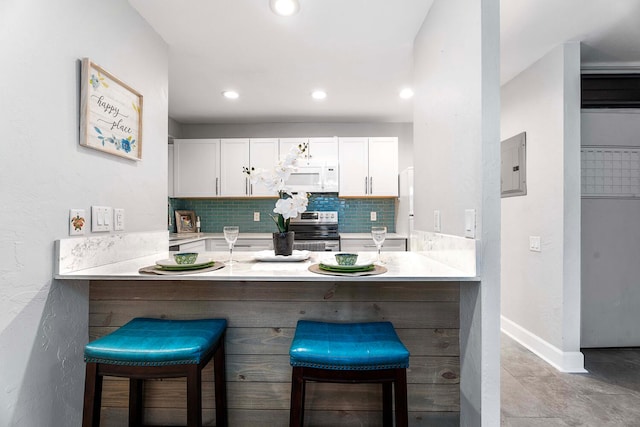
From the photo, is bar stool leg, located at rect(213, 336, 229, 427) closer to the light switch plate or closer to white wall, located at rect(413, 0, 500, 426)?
white wall, located at rect(413, 0, 500, 426)

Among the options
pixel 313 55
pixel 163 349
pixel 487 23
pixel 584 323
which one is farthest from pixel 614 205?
pixel 163 349

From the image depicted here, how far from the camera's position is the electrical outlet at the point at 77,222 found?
1376mm

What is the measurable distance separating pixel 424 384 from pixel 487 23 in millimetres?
1577

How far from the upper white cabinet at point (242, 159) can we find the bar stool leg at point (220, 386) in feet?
9.09

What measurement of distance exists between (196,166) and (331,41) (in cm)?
254

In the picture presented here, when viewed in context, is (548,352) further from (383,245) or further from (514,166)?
(383,245)

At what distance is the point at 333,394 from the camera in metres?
1.51

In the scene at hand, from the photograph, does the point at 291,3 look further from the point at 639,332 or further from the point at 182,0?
the point at 639,332

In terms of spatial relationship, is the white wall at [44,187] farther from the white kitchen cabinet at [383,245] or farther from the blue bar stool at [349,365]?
the white kitchen cabinet at [383,245]

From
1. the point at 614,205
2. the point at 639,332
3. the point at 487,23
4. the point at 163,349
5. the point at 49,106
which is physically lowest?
the point at 639,332

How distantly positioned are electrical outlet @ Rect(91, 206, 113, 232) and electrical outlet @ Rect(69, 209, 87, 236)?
1.8 inches

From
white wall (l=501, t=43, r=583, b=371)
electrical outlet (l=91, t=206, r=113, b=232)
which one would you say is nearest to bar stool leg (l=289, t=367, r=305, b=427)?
electrical outlet (l=91, t=206, r=113, b=232)

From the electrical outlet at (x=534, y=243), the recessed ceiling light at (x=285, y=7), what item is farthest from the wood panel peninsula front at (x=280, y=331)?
the electrical outlet at (x=534, y=243)

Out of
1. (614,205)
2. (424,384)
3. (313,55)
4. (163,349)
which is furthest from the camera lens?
(614,205)
